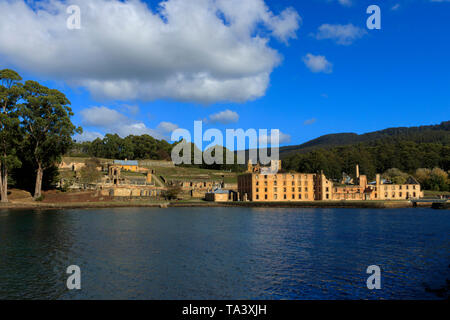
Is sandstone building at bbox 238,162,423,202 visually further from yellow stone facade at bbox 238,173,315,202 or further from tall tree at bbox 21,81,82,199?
tall tree at bbox 21,81,82,199

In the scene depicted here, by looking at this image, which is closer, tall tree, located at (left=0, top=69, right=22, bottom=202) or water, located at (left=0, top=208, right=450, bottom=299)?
water, located at (left=0, top=208, right=450, bottom=299)

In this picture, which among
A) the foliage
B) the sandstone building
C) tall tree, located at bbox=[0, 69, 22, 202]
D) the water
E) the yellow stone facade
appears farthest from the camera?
the foliage

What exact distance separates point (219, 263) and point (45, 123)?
5506 cm

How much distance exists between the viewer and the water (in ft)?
57.8

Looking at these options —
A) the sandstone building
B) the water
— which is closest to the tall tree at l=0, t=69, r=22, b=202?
the water

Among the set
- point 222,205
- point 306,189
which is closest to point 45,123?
point 222,205

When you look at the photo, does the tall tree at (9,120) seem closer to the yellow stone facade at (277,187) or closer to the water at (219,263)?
the water at (219,263)

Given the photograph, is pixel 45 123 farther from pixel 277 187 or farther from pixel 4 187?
pixel 277 187

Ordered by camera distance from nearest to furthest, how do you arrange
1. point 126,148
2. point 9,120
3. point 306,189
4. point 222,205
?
point 9,120, point 222,205, point 306,189, point 126,148

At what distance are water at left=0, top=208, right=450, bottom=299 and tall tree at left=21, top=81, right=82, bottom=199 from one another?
3208 centimetres

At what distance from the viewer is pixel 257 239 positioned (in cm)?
3359

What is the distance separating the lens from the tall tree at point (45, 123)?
64250 millimetres

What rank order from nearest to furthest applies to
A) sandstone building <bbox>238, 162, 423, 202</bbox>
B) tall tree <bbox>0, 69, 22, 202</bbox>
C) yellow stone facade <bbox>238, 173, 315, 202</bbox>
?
tall tree <bbox>0, 69, 22, 202</bbox> → yellow stone facade <bbox>238, 173, 315, 202</bbox> → sandstone building <bbox>238, 162, 423, 202</bbox>

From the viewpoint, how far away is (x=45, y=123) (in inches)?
2566
